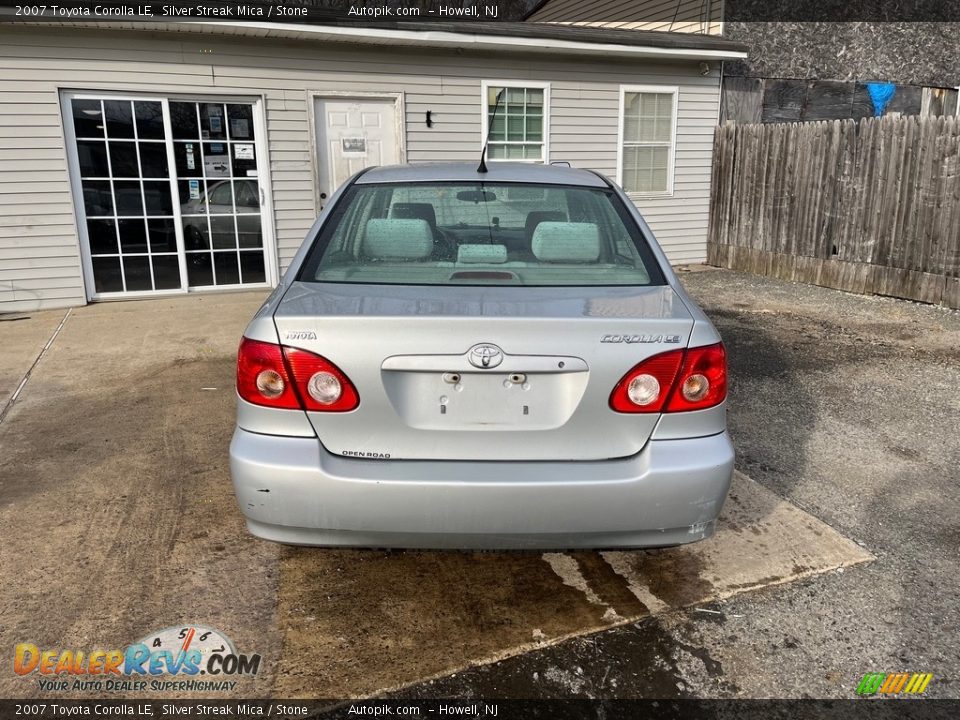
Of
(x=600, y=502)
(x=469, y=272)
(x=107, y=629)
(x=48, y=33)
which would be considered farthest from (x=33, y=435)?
(x=48, y=33)

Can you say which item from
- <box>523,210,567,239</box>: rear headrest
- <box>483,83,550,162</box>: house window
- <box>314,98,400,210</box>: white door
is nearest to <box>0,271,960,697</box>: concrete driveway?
<box>523,210,567,239</box>: rear headrest

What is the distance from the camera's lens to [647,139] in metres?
10.9

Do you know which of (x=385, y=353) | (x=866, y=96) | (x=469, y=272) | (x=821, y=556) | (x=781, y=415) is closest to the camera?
(x=385, y=353)

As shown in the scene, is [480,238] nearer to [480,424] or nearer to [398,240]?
[398,240]

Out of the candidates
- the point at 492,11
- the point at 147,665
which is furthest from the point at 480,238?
the point at 492,11

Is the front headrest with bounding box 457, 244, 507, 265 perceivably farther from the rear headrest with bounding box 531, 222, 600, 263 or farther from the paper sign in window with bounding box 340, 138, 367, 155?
the paper sign in window with bounding box 340, 138, 367, 155

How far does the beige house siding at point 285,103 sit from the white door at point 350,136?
175 millimetres

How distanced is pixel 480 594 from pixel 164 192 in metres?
7.44

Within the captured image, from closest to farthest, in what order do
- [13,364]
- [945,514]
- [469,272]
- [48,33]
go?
[469,272] → [945,514] → [13,364] → [48,33]

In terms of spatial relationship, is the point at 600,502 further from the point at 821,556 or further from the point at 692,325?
the point at 821,556

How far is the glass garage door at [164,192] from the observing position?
325 inches

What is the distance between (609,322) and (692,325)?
0.94 ft

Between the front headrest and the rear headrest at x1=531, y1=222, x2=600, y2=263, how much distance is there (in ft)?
0.46

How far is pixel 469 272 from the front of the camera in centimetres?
276
